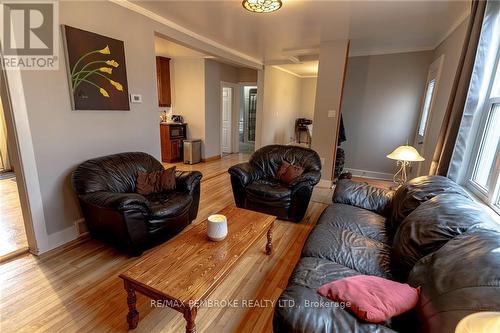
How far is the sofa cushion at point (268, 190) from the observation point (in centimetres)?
286

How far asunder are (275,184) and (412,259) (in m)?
1.89

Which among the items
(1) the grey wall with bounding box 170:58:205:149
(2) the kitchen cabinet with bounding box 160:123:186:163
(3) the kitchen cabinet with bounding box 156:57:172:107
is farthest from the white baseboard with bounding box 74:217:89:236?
(3) the kitchen cabinet with bounding box 156:57:172:107

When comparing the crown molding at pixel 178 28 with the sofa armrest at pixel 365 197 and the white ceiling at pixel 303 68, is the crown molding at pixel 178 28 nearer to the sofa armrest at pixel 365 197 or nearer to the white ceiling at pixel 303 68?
the white ceiling at pixel 303 68

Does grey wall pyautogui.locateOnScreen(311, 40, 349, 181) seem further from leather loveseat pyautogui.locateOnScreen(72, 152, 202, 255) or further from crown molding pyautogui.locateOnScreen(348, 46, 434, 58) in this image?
leather loveseat pyautogui.locateOnScreen(72, 152, 202, 255)

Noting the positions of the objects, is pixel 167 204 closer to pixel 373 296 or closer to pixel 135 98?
pixel 135 98

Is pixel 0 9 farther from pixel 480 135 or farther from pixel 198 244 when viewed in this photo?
pixel 480 135

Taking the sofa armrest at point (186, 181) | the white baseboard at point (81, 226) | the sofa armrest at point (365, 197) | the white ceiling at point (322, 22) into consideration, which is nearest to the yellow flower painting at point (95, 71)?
the white ceiling at point (322, 22)

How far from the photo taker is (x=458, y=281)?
35.7 inches

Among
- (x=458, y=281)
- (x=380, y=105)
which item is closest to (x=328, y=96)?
(x=380, y=105)

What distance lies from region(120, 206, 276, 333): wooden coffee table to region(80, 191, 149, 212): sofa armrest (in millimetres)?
592

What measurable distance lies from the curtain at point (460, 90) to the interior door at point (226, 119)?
521cm

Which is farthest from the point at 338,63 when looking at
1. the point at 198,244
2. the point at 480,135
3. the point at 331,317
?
the point at 331,317

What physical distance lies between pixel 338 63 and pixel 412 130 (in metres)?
2.14

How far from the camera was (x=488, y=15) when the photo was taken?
185 centimetres
